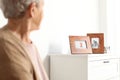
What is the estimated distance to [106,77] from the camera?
8.39 ft

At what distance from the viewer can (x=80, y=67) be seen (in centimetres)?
225

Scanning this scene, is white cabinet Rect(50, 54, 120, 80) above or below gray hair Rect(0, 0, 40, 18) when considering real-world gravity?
below

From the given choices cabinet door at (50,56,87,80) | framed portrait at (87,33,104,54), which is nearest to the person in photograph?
framed portrait at (87,33,104,54)

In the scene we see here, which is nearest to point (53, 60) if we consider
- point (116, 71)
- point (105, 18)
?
point (116, 71)

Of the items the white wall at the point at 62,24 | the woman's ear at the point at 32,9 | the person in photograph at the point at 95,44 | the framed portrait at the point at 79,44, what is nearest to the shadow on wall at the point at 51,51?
the white wall at the point at 62,24

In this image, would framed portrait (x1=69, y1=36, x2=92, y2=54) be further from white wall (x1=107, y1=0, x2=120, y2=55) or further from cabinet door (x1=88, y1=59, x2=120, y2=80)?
white wall (x1=107, y1=0, x2=120, y2=55)

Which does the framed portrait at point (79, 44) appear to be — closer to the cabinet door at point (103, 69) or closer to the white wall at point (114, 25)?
the cabinet door at point (103, 69)

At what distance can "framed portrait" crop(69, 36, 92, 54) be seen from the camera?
2.47 meters

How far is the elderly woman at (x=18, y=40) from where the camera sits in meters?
1.24

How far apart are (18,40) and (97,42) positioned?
1.62 metres

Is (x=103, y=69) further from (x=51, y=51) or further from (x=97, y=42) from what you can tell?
(x=51, y=51)

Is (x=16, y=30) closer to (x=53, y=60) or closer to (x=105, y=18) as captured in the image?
(x=53, y=60)

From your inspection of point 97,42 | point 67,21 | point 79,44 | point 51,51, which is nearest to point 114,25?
point 97,42

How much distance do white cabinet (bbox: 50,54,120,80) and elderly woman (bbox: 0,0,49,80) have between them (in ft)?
2.54
